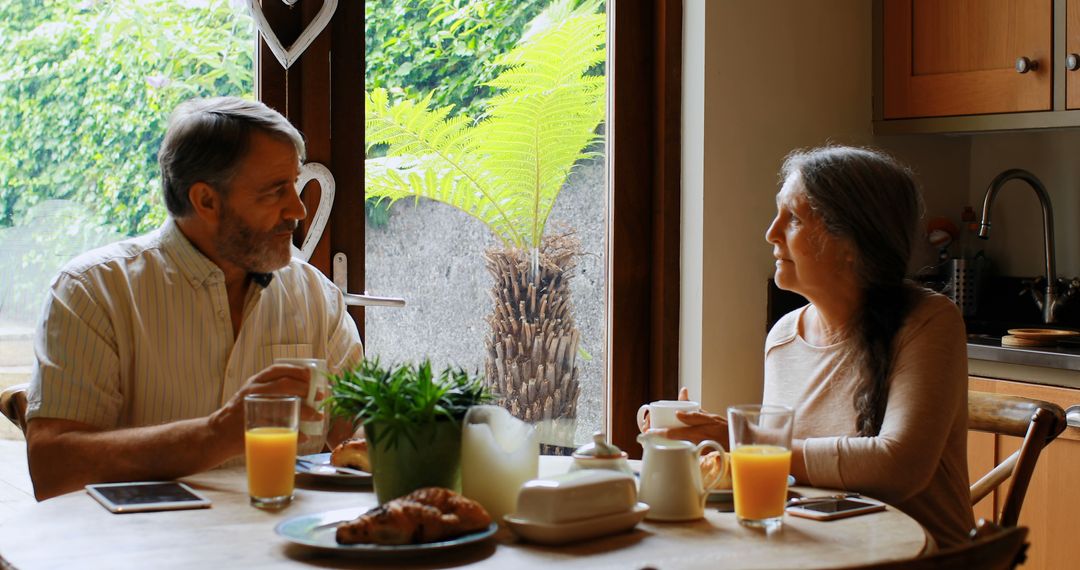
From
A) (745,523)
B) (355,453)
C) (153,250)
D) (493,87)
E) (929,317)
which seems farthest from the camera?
(493,87)

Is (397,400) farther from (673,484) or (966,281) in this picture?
(966,281)

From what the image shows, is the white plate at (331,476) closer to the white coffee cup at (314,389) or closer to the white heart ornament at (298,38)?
the white coffee cup at (314,389)

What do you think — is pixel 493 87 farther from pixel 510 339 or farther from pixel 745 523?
pixel 745 523

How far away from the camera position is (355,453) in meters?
1.79

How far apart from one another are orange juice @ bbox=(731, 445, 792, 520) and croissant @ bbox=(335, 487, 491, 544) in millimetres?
345

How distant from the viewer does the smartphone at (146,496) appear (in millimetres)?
1517

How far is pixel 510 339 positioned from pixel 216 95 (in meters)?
0.97

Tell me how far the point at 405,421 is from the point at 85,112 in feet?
4.77

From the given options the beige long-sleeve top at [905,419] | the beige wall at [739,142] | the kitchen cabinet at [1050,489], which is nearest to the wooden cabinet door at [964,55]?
the beige wall at [739,142]

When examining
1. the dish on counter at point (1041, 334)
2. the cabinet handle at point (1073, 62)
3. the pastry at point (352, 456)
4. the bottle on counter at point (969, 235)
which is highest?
the cabinet handle at point (1073, 62)

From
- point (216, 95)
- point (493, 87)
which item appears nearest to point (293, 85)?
point (216, 95)

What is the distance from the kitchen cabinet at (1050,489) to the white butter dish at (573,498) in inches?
66.8

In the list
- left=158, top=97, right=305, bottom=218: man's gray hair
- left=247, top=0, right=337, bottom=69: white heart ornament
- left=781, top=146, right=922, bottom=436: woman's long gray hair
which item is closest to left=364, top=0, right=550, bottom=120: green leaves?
left=247, top=0, right=337, bottom=69: white heart ornament

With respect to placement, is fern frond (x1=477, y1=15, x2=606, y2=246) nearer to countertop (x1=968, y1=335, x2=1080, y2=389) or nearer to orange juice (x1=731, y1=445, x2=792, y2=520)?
countertop (x1=968, y1=335, x2=1080, y2=389)
